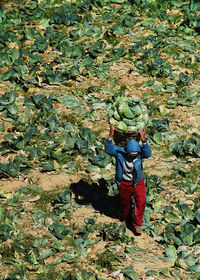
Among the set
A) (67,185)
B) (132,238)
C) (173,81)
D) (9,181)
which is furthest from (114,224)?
(173,81)

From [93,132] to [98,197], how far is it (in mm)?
1695

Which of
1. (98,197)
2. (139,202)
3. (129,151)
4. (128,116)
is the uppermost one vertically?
(128,116)

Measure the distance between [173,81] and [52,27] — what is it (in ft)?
11.9

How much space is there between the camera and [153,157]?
9.48 metres

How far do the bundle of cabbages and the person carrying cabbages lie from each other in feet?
0.32

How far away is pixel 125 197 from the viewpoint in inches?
299

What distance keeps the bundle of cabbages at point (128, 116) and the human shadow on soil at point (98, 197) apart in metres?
1.69

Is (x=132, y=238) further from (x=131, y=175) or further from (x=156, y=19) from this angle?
(x=156, y=19)

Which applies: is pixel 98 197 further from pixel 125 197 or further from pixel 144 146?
pixel 144 146

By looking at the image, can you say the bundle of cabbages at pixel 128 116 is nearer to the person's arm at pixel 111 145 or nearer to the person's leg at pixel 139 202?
the person's arm at pixel 111 145

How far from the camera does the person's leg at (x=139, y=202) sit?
750 centimetres

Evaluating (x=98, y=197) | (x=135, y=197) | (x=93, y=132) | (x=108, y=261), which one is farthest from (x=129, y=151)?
(x=93, y=132)

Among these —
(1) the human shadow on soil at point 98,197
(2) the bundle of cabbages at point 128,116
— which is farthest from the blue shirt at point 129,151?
(1) the human shadow on soil at point 98,197

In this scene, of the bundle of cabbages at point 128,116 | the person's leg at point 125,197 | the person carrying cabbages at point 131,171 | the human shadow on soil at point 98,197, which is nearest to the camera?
the bundle of cabbages at point 128,116
